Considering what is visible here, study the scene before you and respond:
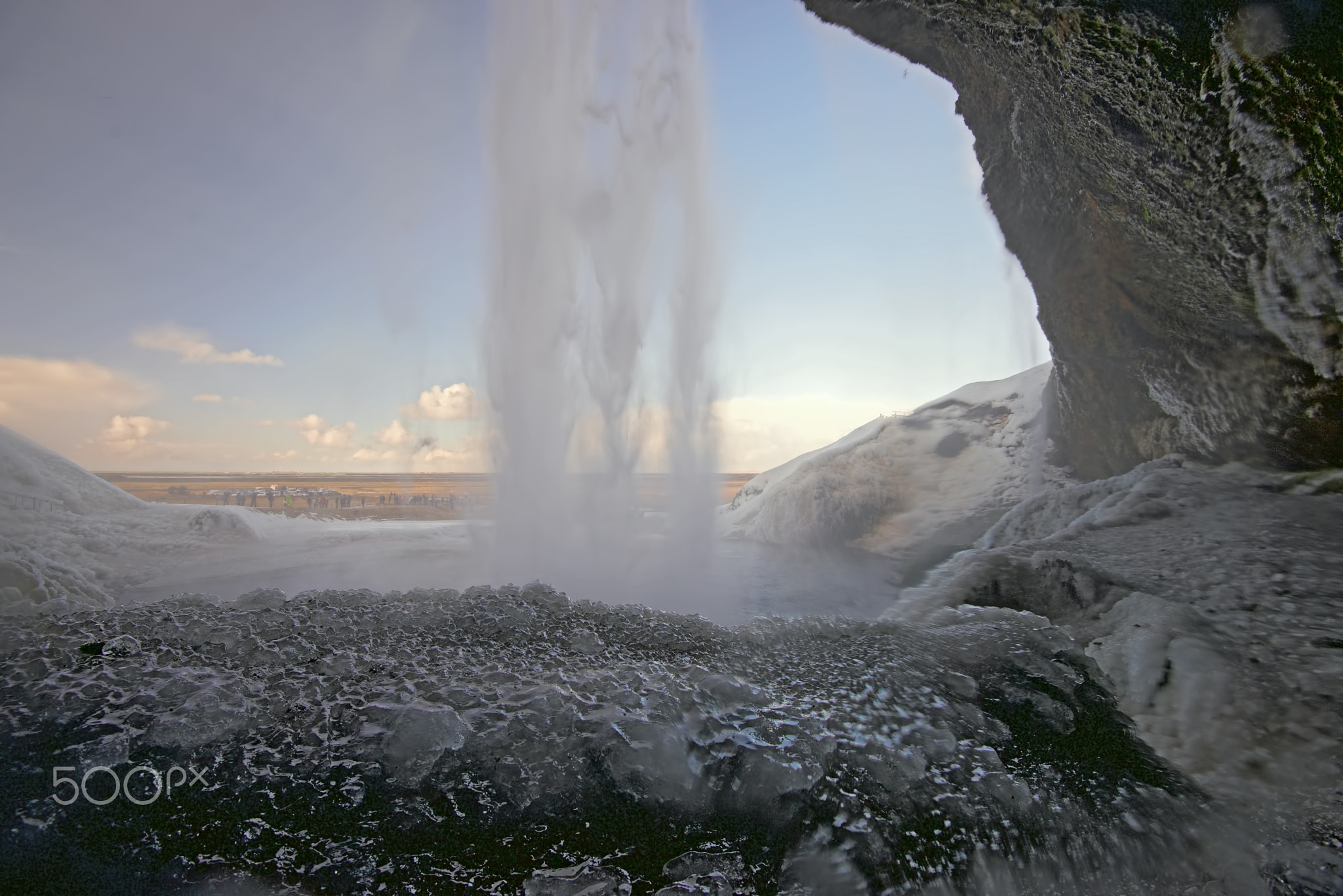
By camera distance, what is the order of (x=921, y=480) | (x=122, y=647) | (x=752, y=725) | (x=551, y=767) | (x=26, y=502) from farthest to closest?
(x=921, y=480), (x=26, y=502), (x=122, y=647), (x=752, y=725), (x=551, y=767)

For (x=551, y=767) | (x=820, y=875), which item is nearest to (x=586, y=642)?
(x=551, y=767)

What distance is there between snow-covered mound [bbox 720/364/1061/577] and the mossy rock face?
242cm

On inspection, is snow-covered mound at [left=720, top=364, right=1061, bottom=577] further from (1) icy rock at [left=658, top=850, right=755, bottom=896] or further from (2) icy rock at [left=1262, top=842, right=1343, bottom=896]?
(1) icy rock at [left=658, top=850, right=755, bottom=896]

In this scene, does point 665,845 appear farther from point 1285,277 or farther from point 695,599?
point 1285,277

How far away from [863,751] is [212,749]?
1.79 metres

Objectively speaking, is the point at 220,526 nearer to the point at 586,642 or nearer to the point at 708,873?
the point at 586,642

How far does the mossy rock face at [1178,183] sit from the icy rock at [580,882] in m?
3.61

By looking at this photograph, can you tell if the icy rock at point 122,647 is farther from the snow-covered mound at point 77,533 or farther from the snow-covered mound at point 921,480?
the snow-covered mound at point 921,480

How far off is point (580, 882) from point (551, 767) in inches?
13.4

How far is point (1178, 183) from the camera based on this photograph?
9.34ft

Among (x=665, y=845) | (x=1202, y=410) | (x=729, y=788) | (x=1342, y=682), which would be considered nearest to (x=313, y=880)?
(x=665, y=845)

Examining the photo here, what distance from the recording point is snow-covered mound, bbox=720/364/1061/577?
7039 mm

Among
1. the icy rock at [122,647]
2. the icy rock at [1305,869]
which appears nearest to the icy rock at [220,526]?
the icy rock at [122,647]

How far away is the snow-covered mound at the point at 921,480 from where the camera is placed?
23.1 feet
